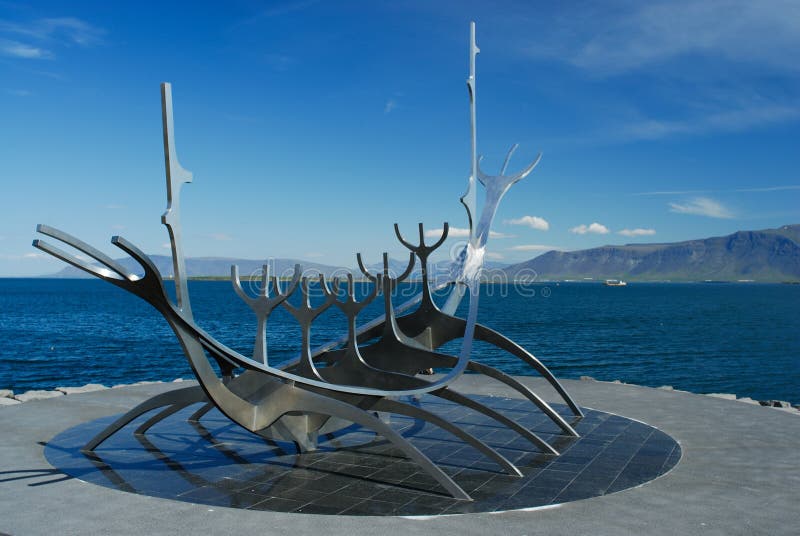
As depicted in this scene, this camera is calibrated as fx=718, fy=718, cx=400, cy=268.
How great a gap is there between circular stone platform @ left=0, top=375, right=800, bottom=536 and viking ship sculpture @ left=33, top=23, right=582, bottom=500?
112 centimetres

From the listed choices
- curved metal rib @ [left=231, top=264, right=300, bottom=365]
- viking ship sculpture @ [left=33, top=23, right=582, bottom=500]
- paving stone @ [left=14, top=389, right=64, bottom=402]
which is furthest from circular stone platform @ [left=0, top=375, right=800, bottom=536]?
paving stone @ [left=14, top=389, right=64, bottom=402]

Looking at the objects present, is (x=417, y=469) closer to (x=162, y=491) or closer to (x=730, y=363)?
(x=162, y=491)

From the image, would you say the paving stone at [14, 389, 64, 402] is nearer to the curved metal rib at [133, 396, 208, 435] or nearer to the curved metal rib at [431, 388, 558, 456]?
the curved metal rib at [133, 396, 208, 435]

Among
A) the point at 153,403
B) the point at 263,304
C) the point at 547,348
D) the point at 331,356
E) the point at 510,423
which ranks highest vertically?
the point at 263,304

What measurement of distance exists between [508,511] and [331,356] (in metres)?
5.13

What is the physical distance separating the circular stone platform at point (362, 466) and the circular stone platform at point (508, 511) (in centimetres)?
21

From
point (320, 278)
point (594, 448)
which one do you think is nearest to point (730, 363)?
point (594, 448)

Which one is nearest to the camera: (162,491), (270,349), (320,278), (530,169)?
(162,491)

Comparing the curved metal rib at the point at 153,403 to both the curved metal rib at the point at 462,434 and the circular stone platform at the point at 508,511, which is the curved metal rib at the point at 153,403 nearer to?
the circular stone platform at the point at 508,511

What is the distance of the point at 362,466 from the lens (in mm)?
10820

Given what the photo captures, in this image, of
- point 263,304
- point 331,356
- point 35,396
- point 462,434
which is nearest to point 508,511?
point 462,434

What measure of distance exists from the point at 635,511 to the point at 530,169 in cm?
901

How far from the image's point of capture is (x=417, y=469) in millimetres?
10672

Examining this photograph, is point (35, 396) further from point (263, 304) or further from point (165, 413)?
point (263, 304)
